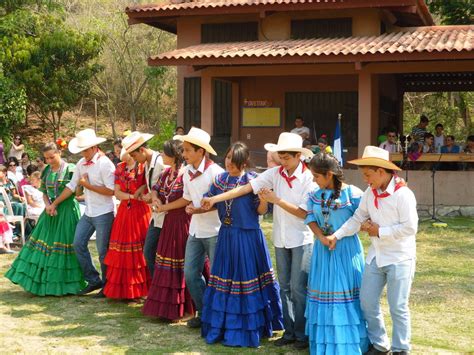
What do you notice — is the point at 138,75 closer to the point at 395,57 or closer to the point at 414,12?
the point at 414,12

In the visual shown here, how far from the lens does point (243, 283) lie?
6.07 metres

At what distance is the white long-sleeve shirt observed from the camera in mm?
5242

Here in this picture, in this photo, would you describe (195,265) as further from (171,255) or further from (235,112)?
(235,112)

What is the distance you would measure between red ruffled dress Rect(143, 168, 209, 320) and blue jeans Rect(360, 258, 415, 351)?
74.0 inches

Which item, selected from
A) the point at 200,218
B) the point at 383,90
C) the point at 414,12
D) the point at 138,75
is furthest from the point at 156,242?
the point at 138,75

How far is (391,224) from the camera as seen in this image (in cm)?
532

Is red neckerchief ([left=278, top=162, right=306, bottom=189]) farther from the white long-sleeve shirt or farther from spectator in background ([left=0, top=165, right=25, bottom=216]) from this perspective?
spectator in background ([left=0, top=165, right=25, bottom=216])

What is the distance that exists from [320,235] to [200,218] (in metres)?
1.30

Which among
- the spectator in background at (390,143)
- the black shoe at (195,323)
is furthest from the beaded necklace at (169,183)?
the spectator in background at (390,143)

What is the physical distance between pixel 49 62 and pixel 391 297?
881 inches

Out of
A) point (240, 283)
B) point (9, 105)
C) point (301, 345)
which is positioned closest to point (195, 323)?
point (240, 283)

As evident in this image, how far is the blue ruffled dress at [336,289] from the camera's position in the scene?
542cm

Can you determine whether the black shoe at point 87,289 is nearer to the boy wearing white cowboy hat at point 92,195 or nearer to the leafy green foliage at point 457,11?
the boy wearing white cowboy hat at point 92,195

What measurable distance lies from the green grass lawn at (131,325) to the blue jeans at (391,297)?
0.57 meters
